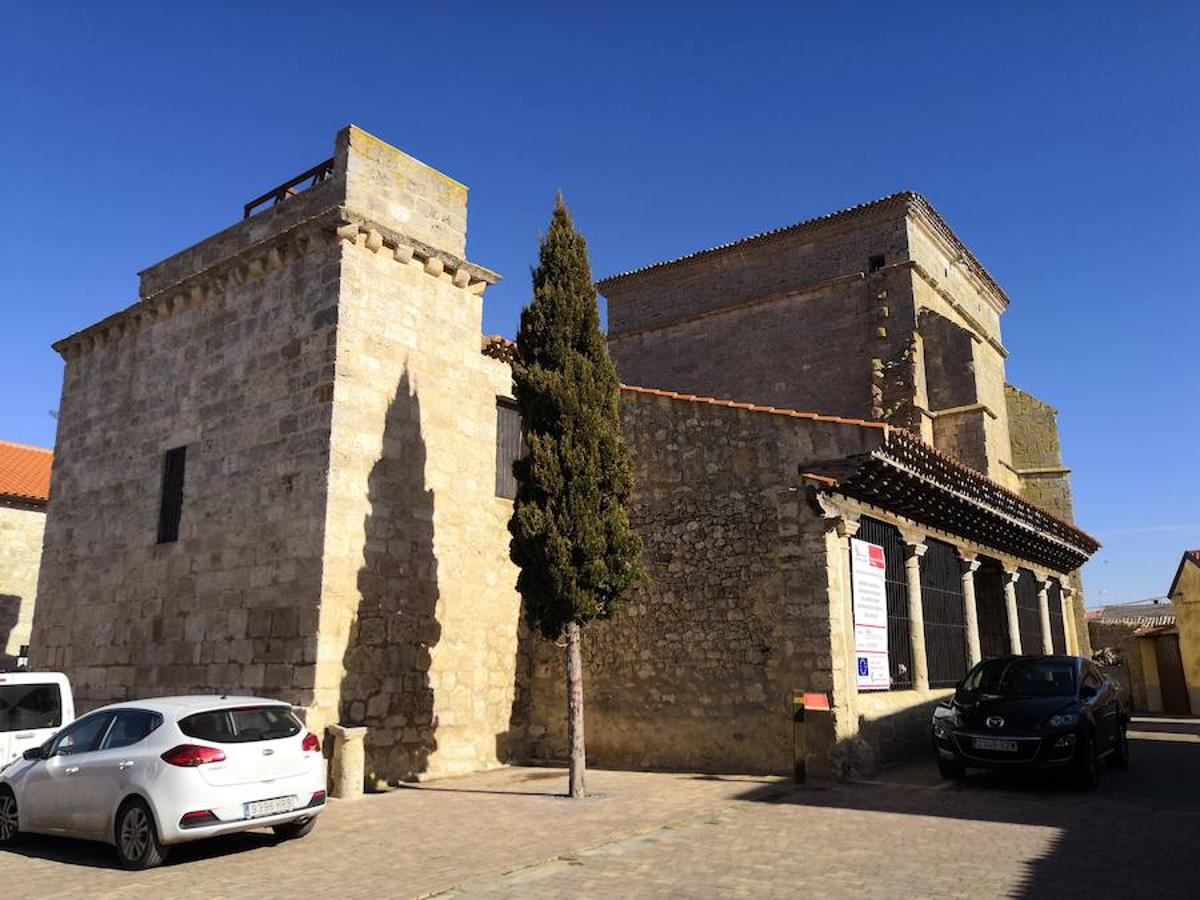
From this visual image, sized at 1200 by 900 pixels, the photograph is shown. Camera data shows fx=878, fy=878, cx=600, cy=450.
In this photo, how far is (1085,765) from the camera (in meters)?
9.70

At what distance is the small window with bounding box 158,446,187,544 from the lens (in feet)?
42.4

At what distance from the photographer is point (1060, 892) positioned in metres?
5.62

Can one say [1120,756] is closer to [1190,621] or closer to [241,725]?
[241,725]

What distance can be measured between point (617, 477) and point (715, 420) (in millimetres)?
2334

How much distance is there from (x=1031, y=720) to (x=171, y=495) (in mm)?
11956

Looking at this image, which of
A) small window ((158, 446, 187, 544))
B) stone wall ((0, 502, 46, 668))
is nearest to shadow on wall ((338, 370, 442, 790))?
small window ((158, 446, 187, 544))

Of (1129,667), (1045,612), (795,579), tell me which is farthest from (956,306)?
(795,579)

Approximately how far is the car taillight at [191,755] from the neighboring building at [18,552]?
18210mm

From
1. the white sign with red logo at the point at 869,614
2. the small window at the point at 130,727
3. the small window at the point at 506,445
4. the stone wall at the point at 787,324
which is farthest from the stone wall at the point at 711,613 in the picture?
the stone wall at the point at 787,324

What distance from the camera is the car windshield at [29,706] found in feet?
29.9

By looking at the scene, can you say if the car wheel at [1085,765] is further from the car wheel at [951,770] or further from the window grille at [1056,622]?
the window grille at [1056,622]

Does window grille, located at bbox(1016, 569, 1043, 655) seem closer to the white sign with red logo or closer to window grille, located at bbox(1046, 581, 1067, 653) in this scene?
window grille, located at bbox(1046, 581, 1067, 653)

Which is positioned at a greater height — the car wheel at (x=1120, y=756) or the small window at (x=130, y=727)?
the small window at (x=130, y=727)

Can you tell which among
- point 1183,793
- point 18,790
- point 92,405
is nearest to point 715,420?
point 1183,793
